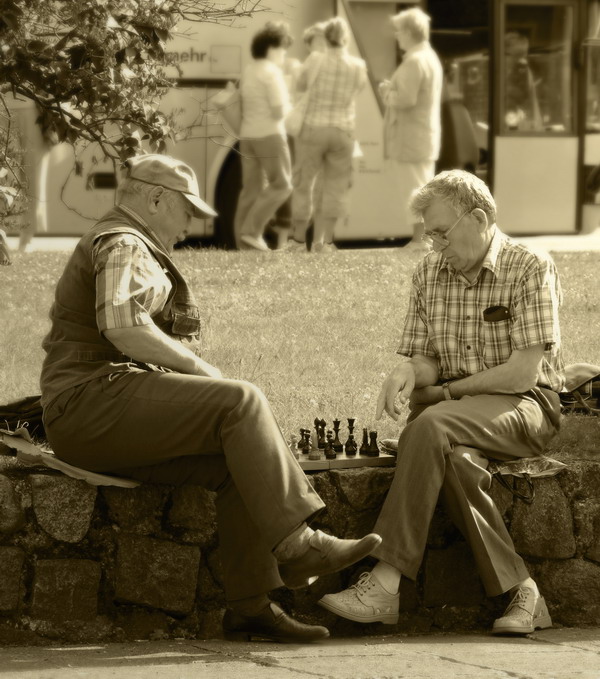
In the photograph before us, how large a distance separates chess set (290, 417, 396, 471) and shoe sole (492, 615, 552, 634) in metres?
0.73

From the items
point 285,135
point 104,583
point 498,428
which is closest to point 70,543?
point 104,583

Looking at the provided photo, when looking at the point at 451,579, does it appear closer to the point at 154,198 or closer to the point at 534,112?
the point at 154,198

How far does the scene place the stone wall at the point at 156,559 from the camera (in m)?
5.02

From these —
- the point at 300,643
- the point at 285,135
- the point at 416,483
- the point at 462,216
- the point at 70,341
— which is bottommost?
the point at 300,643

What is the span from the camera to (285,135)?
11.6 metres

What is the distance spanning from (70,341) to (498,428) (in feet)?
5.02

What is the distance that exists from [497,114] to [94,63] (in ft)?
28.1

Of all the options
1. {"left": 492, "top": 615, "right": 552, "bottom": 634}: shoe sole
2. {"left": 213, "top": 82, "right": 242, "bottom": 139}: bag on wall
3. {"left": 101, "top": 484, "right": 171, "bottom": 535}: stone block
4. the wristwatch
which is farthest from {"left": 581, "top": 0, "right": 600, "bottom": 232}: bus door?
{"left": 101, "top": 484, "right": 171, "bottom": 535}: stone block

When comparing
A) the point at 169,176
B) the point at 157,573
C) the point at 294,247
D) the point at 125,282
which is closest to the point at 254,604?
the point at 157,573

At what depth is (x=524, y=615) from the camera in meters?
5.03

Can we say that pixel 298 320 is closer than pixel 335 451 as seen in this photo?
No

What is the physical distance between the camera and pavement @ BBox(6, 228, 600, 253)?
1141cm

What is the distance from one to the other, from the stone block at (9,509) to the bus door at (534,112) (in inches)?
371

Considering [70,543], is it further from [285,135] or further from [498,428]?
[285,135]
